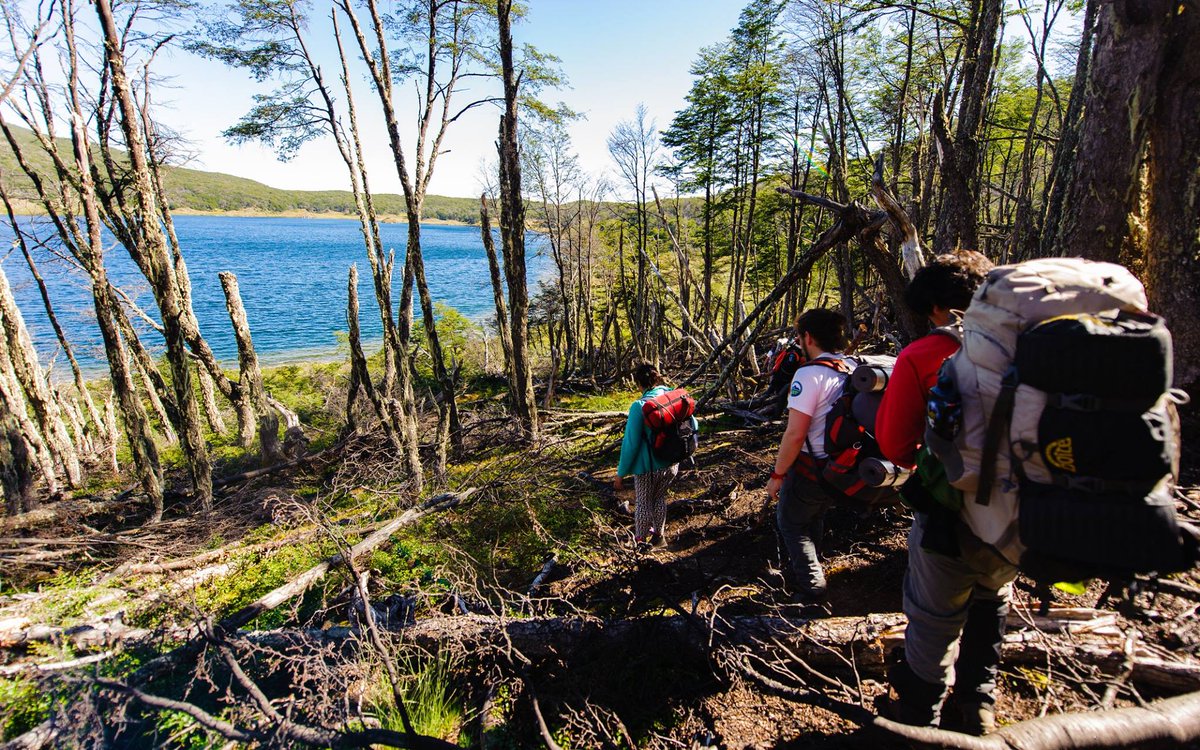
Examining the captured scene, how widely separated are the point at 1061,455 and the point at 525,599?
2.79m

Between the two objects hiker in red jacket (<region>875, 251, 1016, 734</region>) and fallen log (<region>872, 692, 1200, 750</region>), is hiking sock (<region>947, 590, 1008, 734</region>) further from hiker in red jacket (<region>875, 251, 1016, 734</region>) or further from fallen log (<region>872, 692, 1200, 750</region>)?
fallen log (<region>872, 692, 1200, 750</region>)

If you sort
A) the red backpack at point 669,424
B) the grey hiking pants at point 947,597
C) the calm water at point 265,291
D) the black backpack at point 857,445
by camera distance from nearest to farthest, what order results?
the grey hiking pants at point 947,597 < the black backpack at point 857,445 < the red backpack at point 669,424 < the calm water at point 265,291

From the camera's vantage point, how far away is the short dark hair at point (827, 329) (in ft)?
9.55

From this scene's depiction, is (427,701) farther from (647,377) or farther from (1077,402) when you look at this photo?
(1077,402)

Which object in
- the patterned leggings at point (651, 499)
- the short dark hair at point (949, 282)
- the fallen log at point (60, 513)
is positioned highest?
the short dark hair at point (949, 282)

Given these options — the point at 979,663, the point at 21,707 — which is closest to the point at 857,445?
the point at 979,663

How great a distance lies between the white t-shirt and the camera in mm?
2701

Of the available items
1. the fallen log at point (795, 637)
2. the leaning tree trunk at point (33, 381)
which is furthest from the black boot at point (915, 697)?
the leaning tree trunk at point (33, 381)

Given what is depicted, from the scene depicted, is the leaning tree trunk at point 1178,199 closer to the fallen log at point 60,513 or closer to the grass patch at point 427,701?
the grass patch at point 427,701

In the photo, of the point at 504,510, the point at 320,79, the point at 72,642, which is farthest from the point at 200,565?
the point at 320,79

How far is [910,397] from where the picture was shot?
1.92 meters

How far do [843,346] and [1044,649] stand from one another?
173 centimetres

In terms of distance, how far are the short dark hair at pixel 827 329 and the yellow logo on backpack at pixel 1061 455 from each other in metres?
1.58

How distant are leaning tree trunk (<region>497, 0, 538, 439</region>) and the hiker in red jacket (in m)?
5.56
